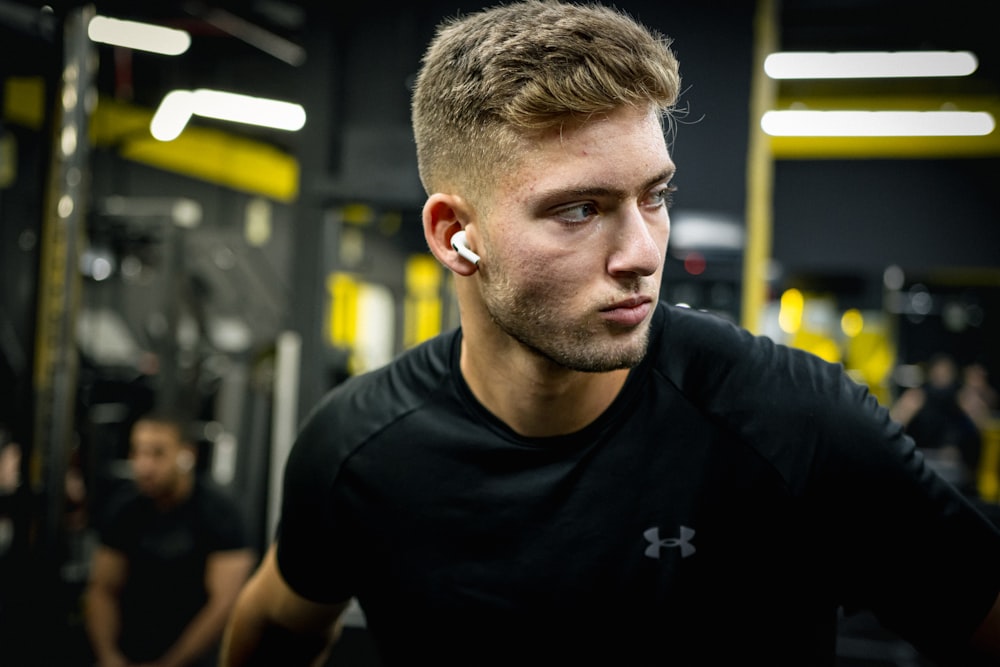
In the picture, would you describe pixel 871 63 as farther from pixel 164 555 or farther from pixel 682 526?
pixel 682 526

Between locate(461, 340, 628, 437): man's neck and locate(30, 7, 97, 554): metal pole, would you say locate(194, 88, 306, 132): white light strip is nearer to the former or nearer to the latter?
locate(30, 7, 97, 554): metal pole

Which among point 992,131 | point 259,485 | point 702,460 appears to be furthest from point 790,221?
point 702,460

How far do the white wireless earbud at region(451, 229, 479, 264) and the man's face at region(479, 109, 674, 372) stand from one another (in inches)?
2.2

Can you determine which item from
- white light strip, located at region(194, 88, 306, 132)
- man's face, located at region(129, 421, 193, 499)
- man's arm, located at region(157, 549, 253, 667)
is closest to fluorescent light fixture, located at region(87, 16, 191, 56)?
white light strip, located at region(194, 88, 306, 132)

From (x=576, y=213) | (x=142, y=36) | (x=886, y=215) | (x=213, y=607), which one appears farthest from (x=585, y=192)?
(x=886, y=215)

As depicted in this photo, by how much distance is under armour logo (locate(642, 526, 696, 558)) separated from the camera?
42.8 inches

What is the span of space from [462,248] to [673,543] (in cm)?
47

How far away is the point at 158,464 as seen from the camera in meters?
3.29

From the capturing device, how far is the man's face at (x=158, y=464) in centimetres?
329

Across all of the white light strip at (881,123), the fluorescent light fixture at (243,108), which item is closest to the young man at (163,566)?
the fluorescent light fixture at (243,108)

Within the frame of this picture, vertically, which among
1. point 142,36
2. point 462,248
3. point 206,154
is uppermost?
point 206,154

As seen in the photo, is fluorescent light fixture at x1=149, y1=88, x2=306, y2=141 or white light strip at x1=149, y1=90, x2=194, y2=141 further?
fluorescent light fixture at x1=149, y1=88, x2=306, y2=141

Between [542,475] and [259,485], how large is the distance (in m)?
3.18

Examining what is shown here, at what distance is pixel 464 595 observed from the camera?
112 cm
